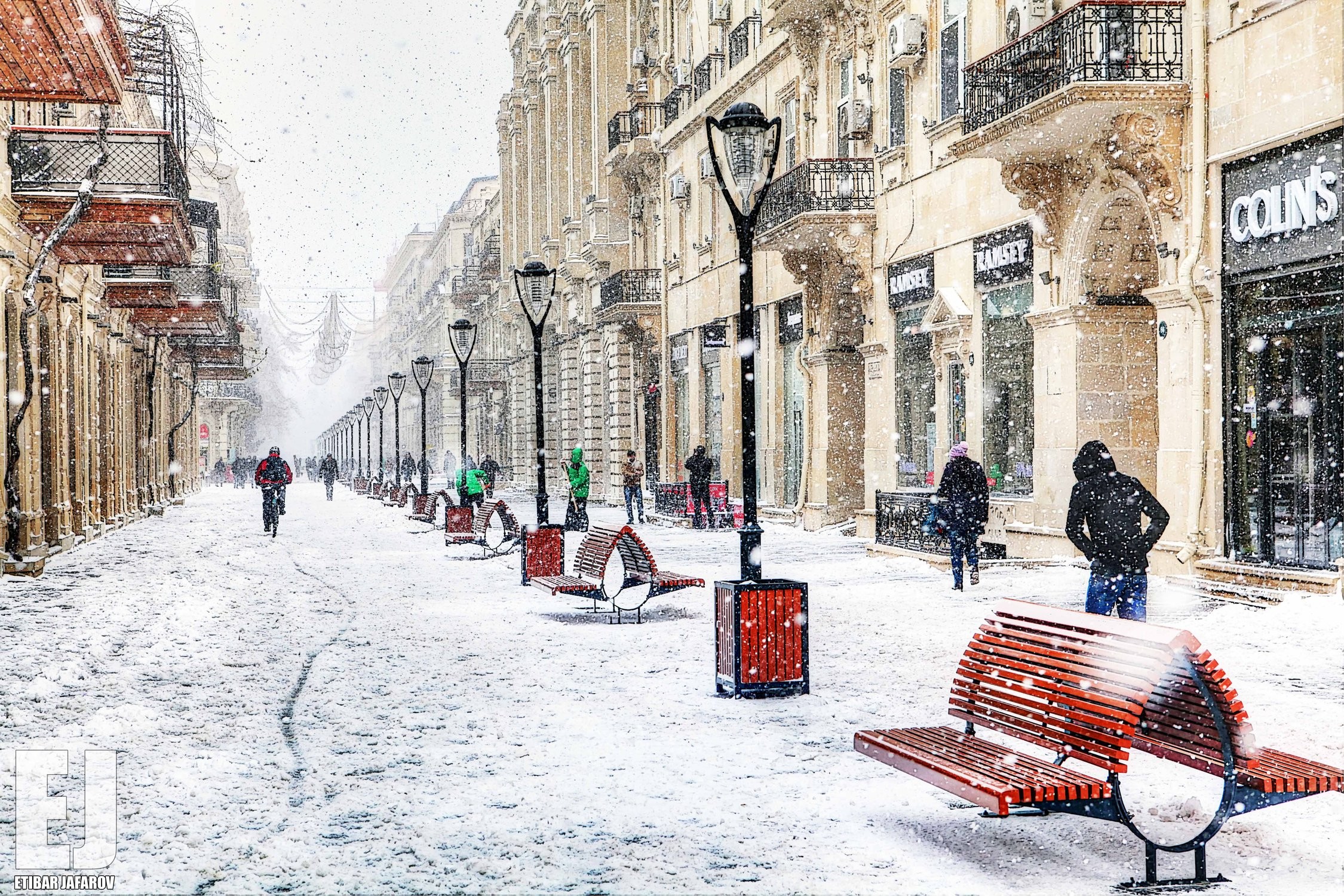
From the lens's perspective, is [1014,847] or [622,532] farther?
[622,532]

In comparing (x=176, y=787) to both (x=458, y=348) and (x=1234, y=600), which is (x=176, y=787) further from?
(x=458, y=348)

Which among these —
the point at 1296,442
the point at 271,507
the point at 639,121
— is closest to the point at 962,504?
the point at 1296,442

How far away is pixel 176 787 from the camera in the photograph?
264 inches

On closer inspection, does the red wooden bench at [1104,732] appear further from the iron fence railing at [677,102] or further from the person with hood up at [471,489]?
the iron fence railing at [677,102]

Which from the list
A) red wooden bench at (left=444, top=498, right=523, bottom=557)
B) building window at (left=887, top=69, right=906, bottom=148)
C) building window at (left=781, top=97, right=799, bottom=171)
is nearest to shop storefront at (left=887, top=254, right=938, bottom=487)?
building window at (left=887, top=69, right=906, bottom=148)

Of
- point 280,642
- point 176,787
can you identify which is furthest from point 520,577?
point 176,787

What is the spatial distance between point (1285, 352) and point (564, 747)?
998 cm

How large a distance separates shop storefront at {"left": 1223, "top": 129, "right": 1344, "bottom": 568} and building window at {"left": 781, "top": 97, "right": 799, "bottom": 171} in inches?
568

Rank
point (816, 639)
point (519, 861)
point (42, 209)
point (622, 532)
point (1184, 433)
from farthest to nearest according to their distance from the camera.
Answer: point (42, 209) < point (1184, 433) < point (622, 532) < point (816, 639) < point (519, 861)

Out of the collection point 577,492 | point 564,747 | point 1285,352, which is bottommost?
point 564,747

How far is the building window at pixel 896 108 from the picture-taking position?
77.5ft

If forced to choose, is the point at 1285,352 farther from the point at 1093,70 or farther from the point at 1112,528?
the point at 1112,528

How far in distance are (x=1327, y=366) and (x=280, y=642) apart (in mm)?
10147

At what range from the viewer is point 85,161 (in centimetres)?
2002
